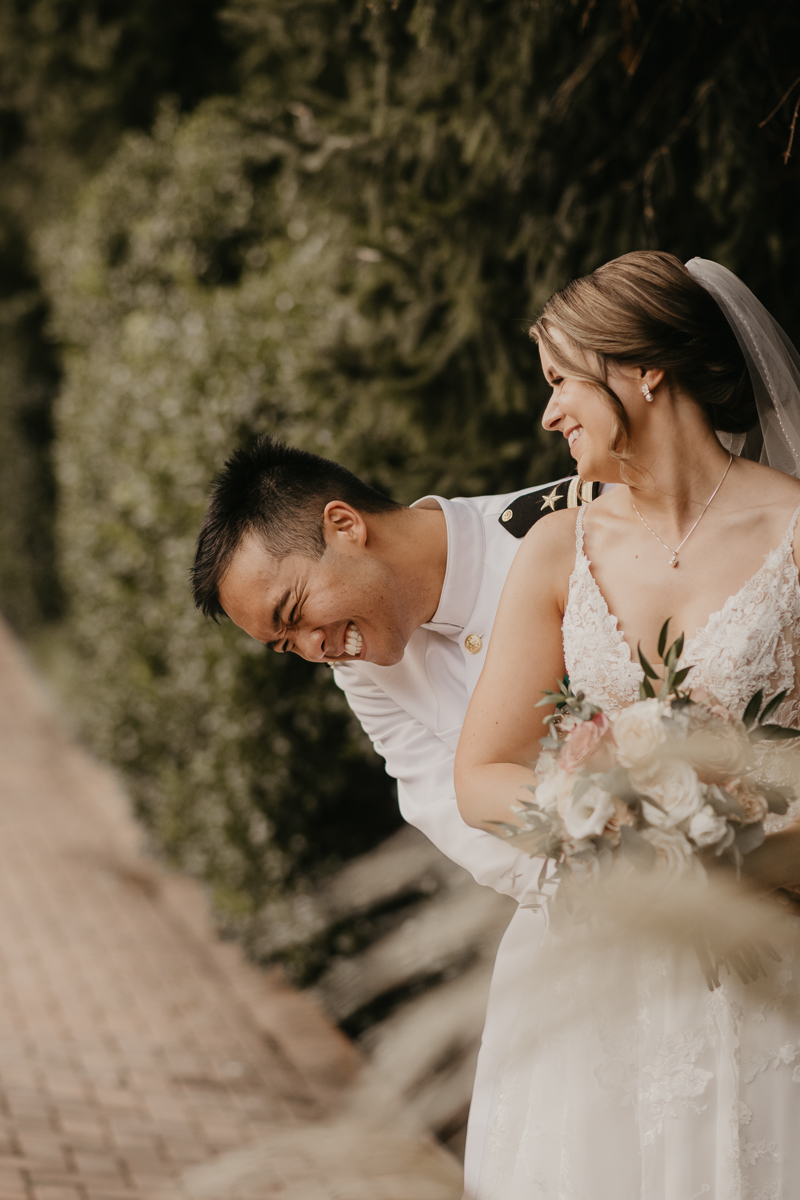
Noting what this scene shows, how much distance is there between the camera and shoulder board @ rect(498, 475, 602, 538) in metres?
2.12

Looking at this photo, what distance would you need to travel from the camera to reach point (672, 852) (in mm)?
1338

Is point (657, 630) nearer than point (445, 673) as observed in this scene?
Yes

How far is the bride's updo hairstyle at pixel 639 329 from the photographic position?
172 cm

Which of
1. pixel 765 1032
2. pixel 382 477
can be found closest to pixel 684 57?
pixel 382 477

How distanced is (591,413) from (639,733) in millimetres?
602

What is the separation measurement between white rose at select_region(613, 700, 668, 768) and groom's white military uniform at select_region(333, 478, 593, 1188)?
2.65 ft

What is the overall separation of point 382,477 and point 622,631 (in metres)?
2.39

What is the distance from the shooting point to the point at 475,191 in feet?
11.5

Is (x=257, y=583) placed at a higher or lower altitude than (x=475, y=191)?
lower

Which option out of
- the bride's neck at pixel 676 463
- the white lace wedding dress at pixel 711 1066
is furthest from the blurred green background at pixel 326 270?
the white lace wedding dress at pixel 711 1066

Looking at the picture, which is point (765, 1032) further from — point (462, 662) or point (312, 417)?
point (312, 417)

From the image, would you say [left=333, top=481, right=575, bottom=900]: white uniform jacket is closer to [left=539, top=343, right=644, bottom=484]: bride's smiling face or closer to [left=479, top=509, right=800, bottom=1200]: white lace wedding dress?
[left=539, top=343, right=644, bottom=484]: bride's smiling face

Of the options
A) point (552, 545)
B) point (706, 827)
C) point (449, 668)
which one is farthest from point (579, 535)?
point (706, 827)

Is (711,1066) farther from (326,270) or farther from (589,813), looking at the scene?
(326,270)
